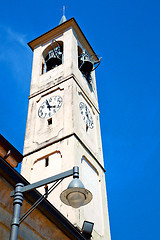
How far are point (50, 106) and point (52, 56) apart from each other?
4.72 meters

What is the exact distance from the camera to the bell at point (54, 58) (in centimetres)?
2285

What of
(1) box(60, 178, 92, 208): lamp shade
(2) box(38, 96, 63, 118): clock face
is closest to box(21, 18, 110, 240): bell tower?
(2) box(38, 96, 63, 118): clock face

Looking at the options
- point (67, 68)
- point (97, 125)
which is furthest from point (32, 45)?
point (97, 125)

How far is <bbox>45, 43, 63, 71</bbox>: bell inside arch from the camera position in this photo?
22.9m

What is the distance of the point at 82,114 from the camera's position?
19.4 m

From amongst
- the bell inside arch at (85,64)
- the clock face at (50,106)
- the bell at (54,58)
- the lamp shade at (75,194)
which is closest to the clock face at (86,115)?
the clock face at (50,106)

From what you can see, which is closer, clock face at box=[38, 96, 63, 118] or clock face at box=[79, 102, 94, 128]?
clock face at box=[38, 96, 63, 118]

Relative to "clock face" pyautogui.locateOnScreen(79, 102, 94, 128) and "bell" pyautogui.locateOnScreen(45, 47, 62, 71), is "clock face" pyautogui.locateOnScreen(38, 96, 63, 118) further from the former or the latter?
"bell" pyautogui.locateOnScreen(45, 47, 62, 71)

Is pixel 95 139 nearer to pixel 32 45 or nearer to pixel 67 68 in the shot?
pixel 67 68

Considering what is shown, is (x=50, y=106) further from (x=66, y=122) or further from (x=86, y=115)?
(x=66, y=122)

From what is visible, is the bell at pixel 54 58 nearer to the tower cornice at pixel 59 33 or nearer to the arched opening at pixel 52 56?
the arched opening at pixel 52 56

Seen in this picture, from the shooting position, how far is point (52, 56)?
22969 millimetres

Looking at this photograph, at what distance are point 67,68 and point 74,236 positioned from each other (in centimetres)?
1294

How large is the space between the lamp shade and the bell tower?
8368 millimetres
